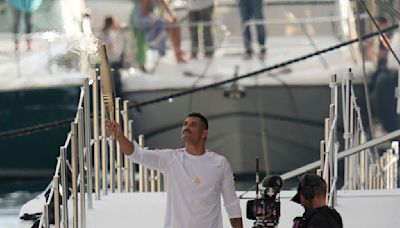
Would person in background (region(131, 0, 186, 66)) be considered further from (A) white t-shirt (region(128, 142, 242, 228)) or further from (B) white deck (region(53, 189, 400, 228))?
(A) white t-shirt (region(128, 142, 242, 228))

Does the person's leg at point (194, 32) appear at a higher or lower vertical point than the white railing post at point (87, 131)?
higher

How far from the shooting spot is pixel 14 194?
1778 cm

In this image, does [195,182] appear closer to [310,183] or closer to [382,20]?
[310,183]

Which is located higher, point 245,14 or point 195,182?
point 245,14

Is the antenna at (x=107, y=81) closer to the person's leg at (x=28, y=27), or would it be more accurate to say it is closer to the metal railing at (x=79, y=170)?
the metal railing at (x=79, y=170)

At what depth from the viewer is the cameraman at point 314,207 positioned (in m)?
7.20

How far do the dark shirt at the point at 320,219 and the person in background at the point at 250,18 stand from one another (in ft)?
38.1

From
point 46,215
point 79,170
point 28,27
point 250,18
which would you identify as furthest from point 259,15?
point 46,215

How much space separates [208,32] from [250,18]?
57 cm

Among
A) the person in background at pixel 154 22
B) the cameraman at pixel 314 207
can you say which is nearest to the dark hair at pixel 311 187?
the cameraman at pixel 314 207

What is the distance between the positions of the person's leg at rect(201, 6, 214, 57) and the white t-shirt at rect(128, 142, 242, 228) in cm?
1089

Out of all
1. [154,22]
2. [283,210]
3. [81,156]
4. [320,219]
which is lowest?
[320,219]

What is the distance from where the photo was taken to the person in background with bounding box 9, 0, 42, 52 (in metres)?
19.9

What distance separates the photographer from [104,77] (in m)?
8.38
